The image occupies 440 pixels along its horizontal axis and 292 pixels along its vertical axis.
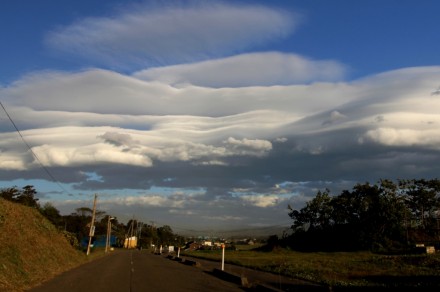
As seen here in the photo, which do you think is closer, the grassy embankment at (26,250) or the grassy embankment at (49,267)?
the grassy embankment at (26,250)

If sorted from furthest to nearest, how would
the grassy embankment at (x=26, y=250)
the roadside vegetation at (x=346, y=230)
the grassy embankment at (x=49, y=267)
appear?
the roadside vegetation at (x=346, y=230)
the grassy embankment at (x=49, y=267)
the grassy embankment at (x=26, y=250)

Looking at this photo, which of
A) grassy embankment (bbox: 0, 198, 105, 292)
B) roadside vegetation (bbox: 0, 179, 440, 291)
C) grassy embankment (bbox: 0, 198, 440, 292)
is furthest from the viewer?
roadside vegetation (bbox: 0, 179, 440, 291)

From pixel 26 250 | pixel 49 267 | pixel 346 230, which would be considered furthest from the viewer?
pixel 346 230

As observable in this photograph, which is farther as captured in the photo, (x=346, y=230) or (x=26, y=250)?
(x=346, y=230)

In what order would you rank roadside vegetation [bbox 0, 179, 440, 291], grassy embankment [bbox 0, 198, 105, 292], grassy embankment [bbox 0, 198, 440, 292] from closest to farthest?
1. grassy embankment [bbox 0, 198, 105, 292]
2. grassy embankment [bbox 0, 198, 440, 292]
3. roadside vegetation [bbox 0, 179, 440, 291]

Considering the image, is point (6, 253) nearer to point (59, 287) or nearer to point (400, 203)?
point (59, 287)

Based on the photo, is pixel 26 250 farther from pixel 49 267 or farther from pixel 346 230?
pixel 346 230

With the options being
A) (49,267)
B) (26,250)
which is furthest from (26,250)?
(49,267)

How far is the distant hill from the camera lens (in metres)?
19.7

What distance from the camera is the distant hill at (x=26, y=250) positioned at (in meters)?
19.7

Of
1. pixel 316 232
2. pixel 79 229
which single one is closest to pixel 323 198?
pixel 316 232

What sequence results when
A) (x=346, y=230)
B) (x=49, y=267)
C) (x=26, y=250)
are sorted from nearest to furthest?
(x=26, y=250)
(x=49, y=267)
(x=346, y=230)

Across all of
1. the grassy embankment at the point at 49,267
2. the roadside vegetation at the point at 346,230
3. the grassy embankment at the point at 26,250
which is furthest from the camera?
the roadside vegetation at the point at 346,230

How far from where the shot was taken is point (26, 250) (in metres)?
26.6
